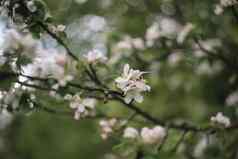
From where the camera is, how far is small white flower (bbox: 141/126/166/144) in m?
2.04

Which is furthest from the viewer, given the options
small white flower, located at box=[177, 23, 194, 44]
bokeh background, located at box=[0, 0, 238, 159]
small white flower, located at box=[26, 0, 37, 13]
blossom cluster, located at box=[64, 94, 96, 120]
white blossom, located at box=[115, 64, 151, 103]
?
bokeh background, located at box=[0, 0, 238, 159]

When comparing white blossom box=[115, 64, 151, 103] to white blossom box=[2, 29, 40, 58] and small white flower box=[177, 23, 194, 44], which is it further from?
small white flower box=[177, 23, 194, 44]

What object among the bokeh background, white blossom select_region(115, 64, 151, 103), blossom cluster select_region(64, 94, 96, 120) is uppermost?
the bokeh background

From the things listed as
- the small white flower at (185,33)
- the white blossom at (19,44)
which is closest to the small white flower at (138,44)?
the small white flower at (185,33)

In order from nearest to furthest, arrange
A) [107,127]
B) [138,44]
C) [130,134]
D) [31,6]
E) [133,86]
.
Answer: [133,86], [31,6], [130,134], [107,127], [138,44]

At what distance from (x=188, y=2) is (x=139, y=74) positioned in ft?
4.49

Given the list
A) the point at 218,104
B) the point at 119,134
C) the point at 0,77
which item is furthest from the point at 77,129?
the point at 0,77

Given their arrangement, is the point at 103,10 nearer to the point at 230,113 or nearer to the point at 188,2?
the point at 188,2

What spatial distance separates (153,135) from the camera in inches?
81.4

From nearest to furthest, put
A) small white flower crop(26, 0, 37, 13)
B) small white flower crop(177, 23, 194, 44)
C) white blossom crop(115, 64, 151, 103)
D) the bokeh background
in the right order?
white blossom crop(115, 64, 151, 103)
small white flower crop(26, 0, 37, 13)
small white flower crop(177, 23, 194, 44)
the bokeh background

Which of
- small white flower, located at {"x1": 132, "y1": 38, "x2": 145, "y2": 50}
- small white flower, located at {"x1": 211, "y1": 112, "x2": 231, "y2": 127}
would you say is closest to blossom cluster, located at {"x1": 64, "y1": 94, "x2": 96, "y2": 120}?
small white flower, located at {"x1": 211, "y1": 112, "x2": 231, "y2": 127}

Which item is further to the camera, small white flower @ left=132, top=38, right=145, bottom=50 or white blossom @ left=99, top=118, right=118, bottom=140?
small white flower @ left=132, top=38, right=145, bottom=50

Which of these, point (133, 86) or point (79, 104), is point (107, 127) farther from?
point (133, 86)

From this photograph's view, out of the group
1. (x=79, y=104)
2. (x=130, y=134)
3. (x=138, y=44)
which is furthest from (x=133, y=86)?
(x=138, y=44)
